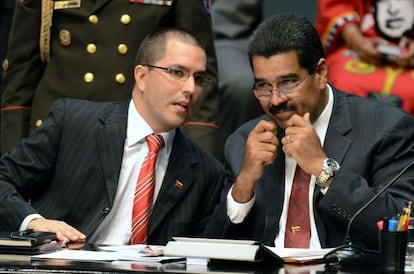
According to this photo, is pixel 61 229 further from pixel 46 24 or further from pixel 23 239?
pixel 46 24

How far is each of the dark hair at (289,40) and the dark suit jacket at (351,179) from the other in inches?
7.1

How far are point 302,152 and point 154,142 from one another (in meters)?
0.58

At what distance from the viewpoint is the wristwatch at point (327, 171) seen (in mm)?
3285

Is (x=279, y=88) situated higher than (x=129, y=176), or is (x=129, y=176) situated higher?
(x=279, y=88)

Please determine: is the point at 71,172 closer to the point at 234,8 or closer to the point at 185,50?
the point at 185,50

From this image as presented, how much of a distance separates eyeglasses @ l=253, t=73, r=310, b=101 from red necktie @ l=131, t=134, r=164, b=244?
42cm

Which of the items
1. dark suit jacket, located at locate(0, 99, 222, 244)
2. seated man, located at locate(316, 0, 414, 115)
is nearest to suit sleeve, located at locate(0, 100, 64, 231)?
dark suit jacket, located at locate(0, 99, 222, 244)

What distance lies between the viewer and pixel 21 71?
4215 millimetres

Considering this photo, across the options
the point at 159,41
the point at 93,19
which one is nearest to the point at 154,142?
the point at 159,41

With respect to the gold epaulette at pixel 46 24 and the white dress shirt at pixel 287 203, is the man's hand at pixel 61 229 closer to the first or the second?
the white dress shirt at pixel 287 203

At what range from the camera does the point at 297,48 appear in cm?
349

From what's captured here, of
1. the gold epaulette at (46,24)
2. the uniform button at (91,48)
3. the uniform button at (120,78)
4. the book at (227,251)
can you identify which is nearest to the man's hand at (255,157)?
the book at (227,251)

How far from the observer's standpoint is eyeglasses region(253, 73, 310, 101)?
3454 millimetres

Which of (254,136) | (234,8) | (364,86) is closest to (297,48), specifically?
(254,136)
